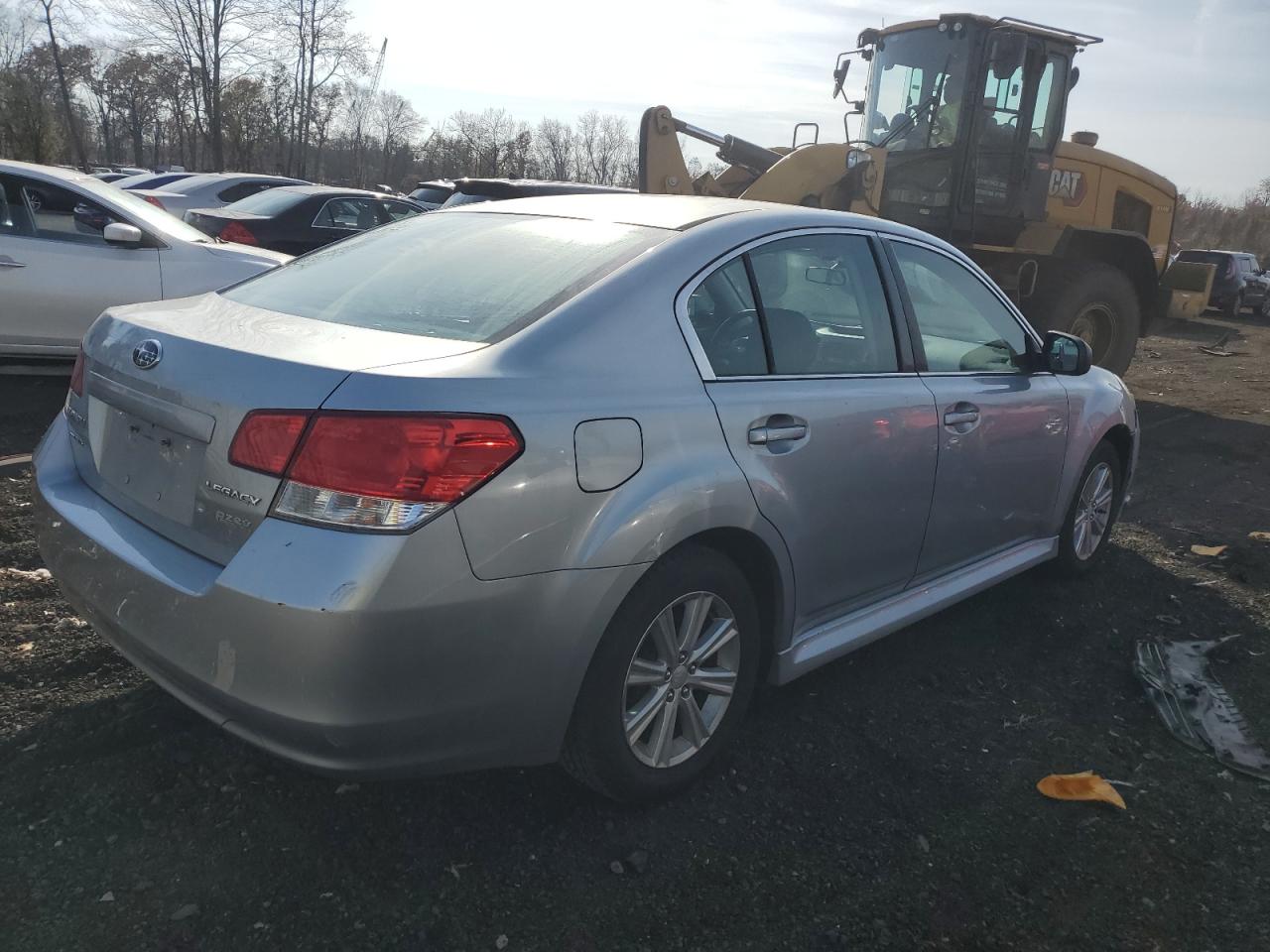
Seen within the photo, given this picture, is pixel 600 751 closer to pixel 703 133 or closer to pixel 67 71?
pixel 703 133

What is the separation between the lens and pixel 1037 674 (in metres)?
3.99

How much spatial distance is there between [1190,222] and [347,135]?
54798 millimetres

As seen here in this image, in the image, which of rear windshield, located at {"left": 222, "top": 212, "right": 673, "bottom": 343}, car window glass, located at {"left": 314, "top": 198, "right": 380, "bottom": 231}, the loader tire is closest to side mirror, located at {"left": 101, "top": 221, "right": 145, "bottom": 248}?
rear windshield, located at {"left": 222, "top": 212, "right": 673, "bottom": 343}

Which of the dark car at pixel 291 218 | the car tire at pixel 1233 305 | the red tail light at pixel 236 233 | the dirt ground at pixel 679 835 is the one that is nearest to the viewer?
the dirt ground at pixel 679 835

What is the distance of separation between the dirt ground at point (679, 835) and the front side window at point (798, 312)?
3.98 feet

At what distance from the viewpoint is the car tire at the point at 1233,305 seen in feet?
83.2

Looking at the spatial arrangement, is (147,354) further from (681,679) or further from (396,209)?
(396,209)

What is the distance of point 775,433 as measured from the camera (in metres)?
2.92

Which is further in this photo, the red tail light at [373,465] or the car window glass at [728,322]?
the car window glass at [728,322]

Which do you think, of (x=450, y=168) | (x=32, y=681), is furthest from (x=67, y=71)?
(x=32, y=681)

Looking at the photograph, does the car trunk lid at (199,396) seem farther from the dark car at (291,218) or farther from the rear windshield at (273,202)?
the rear windshield at (273,202)

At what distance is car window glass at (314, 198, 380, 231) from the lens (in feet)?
36.8

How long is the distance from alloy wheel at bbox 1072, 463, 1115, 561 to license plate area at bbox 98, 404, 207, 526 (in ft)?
12.7

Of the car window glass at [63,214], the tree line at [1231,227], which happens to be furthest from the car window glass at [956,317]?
the tree line at [1231,227]
